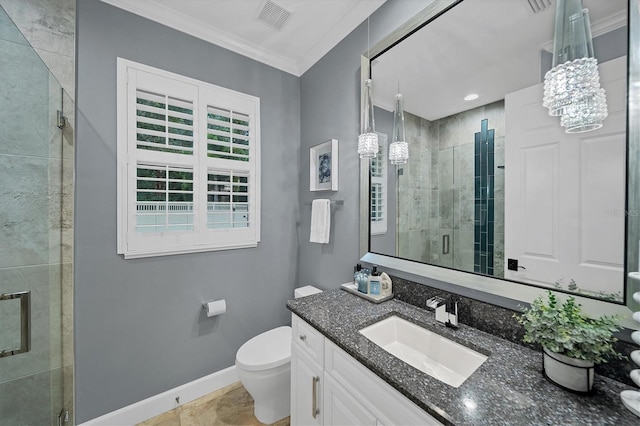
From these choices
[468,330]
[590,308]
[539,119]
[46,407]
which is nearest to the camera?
[590,308]

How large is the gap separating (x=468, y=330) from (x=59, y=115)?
7.87 ft

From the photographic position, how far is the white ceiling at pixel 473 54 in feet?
3.07

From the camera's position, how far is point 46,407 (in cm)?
137

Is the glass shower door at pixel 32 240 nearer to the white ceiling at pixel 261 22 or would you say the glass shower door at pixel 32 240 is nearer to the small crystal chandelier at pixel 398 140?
the white ceiling at pixel 261 22

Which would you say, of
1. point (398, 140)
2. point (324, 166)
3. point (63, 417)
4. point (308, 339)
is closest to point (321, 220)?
point (324, 166)

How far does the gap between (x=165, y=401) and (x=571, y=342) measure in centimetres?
226

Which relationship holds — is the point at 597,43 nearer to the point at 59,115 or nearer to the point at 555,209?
the point at 555,209

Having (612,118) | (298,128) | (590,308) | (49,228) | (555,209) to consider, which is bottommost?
(590,308)

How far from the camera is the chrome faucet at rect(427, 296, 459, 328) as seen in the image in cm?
112

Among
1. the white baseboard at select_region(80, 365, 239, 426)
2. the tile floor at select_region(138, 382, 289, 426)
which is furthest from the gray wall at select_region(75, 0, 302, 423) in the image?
the tile floor at select_region(138, 382, 289, 426)

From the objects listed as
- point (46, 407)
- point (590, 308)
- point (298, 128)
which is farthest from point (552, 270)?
point (46, 407)

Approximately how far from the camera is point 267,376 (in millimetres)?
1543

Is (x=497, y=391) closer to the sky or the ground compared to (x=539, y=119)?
closer to the ground

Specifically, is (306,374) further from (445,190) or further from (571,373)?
(445,190)
